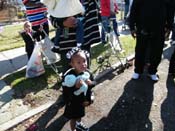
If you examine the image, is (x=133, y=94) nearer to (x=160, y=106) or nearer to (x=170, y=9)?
(x=160, y=106)

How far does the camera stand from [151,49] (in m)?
5.19

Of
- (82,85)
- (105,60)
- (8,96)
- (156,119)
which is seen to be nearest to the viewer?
(82,85)

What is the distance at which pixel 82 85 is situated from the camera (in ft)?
11.0

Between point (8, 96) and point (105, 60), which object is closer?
point (8, 96)

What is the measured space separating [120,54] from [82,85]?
11.8 feet

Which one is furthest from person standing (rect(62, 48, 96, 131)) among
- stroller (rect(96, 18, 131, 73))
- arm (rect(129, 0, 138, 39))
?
stroller (rect(96, 18, 131, 73))

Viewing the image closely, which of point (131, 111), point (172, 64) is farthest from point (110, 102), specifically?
point (172, 64)

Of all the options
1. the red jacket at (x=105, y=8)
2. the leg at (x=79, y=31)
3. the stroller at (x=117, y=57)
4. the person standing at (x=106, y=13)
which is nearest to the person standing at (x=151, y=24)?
the stroller at (x=117, y=57)

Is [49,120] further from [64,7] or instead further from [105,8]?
[105,8]

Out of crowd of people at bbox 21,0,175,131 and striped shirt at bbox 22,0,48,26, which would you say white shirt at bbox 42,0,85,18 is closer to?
crowd of people at bbox 21,0,175,131

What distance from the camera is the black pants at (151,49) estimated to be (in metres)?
5.04

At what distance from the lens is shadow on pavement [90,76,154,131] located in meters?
4.01

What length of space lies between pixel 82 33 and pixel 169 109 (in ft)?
5.84

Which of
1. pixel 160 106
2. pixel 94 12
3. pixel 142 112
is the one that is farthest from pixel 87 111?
pixel 94 12
